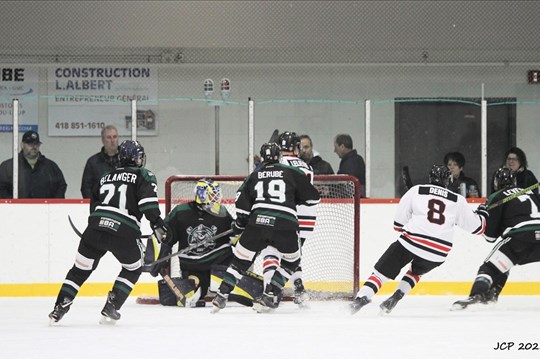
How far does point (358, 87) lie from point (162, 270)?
3.32 m

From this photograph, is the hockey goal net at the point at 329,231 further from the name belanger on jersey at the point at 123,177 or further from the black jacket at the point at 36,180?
the name belanger on jersey at the point at 123,177

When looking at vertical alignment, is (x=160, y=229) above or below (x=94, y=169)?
below

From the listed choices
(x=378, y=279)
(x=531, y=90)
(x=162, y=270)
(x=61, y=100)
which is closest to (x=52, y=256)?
(x=162, y=270)

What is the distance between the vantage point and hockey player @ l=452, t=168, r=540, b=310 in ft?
26.1

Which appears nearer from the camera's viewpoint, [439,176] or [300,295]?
[439,176]

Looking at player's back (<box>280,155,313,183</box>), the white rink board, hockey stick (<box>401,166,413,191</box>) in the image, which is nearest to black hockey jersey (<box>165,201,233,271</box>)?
player's back (<box>280,155,313,183</box>)

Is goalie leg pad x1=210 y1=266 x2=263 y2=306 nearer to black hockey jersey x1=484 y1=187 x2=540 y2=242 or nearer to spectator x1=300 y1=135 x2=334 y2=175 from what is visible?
spectator x1=300 y1=135 x2=334 y2=175

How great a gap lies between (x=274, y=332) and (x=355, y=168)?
10.6ft

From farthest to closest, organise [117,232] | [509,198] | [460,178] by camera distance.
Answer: [460,178] → [509,198] → [117,232]

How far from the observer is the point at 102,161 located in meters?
9.32

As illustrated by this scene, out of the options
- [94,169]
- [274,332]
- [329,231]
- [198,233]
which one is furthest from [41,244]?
[274,332]

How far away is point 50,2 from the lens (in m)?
11.0

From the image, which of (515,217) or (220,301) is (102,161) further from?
(515,217)

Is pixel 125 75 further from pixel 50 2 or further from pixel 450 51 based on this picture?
pixel 450 51
